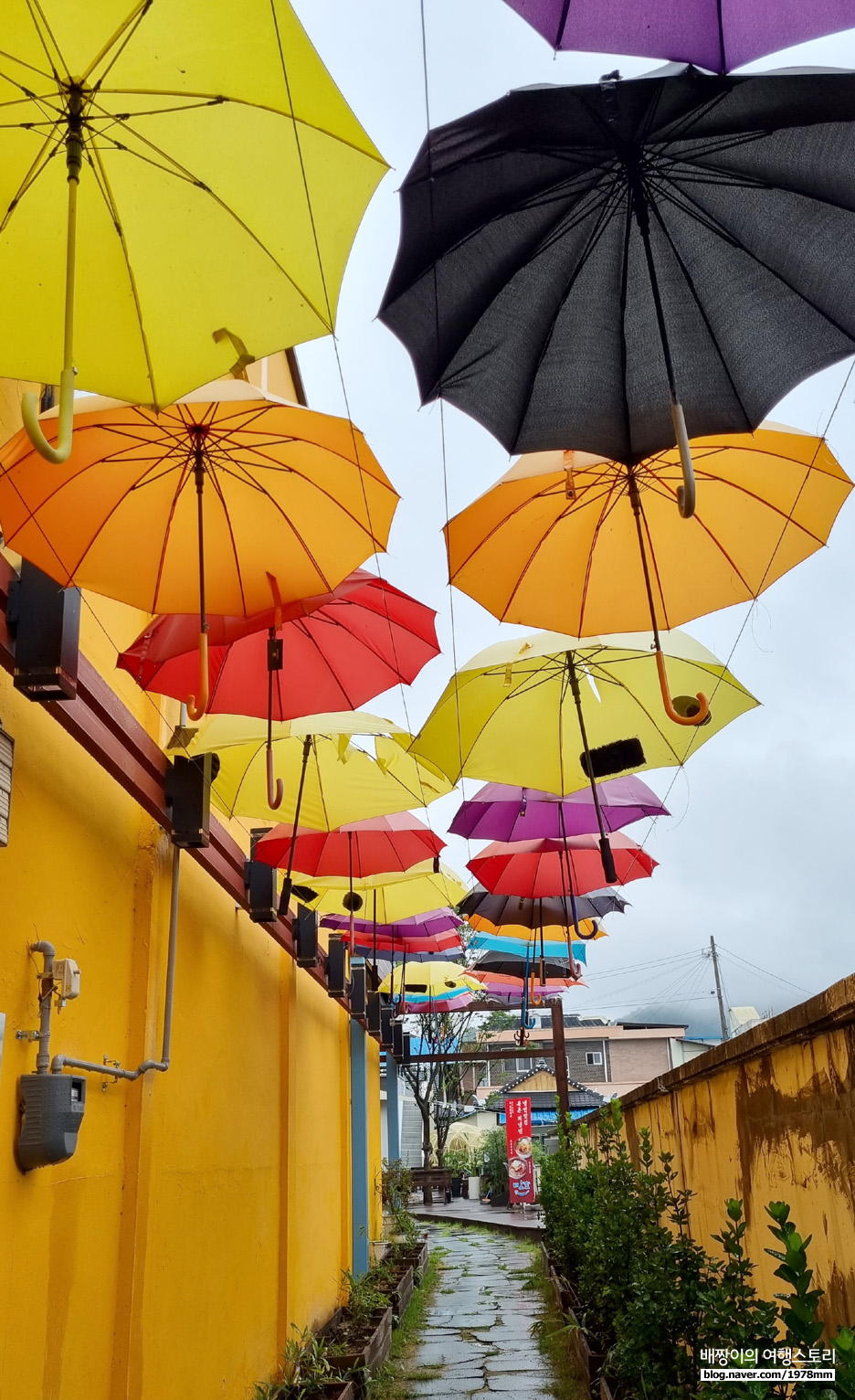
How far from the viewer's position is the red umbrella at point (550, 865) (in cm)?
753

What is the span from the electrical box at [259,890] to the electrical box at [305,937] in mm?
1462

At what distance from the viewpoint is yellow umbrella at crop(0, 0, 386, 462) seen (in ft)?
6.35

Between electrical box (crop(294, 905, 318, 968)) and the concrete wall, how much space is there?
113 inches

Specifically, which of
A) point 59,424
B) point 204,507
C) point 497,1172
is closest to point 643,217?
point 204,507

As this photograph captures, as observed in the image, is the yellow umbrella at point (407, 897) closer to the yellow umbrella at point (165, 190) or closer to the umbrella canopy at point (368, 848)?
the umbrella canopy at point (368, 848)

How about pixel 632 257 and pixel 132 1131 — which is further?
pixel 132 1131

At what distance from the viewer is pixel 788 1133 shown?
3.14 meters

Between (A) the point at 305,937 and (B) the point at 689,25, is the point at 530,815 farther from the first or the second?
(B) the point at 689,25

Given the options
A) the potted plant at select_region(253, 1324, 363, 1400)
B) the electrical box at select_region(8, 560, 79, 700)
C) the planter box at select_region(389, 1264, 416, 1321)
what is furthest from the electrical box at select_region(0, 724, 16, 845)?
the planter box at select_region(389, 1264, 416, 1321)

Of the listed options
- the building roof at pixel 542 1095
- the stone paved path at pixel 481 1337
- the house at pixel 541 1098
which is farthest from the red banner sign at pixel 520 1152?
the house at pixel 541 1098

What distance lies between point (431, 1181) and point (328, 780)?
21395 mm

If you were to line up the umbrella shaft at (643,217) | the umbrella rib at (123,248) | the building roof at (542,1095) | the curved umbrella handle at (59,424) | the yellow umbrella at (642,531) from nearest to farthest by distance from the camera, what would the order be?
1. the curved umbrella handle at (59,424)
2. the umbrella rib at (123,248)
3. the umbrella shaft at (643,217)
4. the yellow umbrella at (642,531)
5. the building roof at (542,1095)

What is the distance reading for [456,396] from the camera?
2.97 metres

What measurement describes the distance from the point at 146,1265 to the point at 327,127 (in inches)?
141
